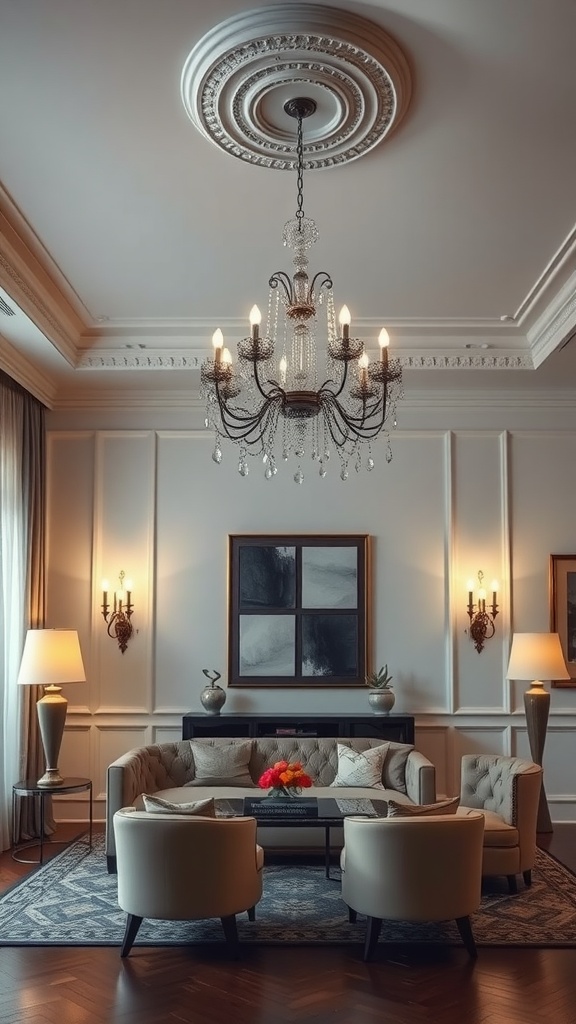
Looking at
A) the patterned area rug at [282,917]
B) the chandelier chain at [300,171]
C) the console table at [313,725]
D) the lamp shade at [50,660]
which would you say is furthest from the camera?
the console table at [313,725]

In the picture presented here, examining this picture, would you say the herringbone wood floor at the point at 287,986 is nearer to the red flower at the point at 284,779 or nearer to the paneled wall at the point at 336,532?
the red flower at the point at 284,779

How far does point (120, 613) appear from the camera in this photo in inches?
286

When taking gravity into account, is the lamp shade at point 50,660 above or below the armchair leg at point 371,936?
above

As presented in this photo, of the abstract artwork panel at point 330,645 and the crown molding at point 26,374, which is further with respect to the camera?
the abstract artwork panel at point 330,645

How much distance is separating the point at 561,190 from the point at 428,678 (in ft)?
13.2

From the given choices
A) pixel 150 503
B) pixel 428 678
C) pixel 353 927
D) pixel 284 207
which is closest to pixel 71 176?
pixel 284 207

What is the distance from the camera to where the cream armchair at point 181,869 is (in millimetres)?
4191

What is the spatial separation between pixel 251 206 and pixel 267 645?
3.68m

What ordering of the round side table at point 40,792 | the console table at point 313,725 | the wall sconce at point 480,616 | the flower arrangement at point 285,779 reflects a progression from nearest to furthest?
the flower arrangement at point 285,779 → the round side table at point 40,792 → the console table at point 313,725 → the wall sconce at point 480,616

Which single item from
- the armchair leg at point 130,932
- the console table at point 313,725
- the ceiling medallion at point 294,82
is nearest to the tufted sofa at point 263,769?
the console table at point 313,725

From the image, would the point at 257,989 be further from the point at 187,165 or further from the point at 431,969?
the point at 187,165

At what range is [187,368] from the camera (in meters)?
6.83

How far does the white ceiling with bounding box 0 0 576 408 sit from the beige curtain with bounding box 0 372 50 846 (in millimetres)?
348

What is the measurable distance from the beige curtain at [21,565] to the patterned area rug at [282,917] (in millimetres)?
1129
